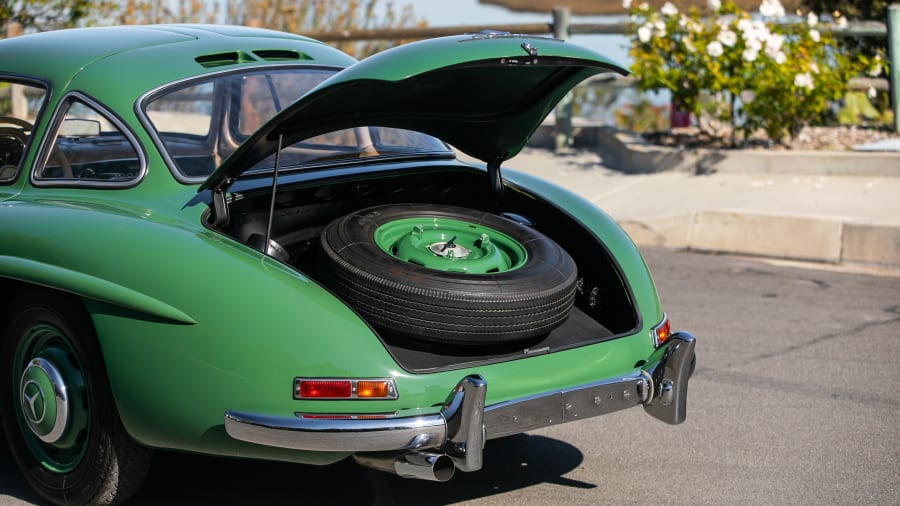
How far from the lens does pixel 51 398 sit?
12.6ft

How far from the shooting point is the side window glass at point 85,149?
14.3 feet

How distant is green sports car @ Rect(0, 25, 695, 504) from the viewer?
11.3ft

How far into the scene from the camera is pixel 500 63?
3.76m

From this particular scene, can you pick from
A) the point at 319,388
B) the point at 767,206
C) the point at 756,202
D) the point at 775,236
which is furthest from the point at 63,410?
the point at 756,202

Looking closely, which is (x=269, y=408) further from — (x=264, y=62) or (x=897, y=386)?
(x=897, y=386)

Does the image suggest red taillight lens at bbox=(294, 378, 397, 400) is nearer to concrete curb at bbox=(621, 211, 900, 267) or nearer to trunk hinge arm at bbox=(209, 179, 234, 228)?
trunk hinge arm at bbox=(209, 179, 234, 228)

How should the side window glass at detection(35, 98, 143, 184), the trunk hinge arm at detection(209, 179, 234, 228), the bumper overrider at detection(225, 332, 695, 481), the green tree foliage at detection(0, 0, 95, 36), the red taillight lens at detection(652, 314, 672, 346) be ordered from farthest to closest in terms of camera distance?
the green tree foliage at detection(0, 0, 95, 36) < the side window glass at detection(35, 98, 143, 184) < the red taillight lens at detection(652, 314, 672, 346) < the trunk hinge arm at detection(209, 179, 234, 228) < the bumper overrider at detection(225, 332, 695, 481)

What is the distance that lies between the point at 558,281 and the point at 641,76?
719 centimetres

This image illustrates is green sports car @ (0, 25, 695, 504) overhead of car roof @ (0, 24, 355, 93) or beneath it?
beneath

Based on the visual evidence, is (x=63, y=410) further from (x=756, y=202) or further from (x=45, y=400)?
(x=756, y=202)

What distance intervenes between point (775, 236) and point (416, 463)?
5795 mm

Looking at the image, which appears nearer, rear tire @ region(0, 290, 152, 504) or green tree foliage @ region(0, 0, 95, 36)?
rear tire @ region(0, 290, 152, 504)

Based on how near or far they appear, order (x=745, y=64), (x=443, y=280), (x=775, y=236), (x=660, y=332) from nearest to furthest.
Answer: (x=443, y=280), (x=660, y=332), (x=775, y=236), (x=745, y=64)

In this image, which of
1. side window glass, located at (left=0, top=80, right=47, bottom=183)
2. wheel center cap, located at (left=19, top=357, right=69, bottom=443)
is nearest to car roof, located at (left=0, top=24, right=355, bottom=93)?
side window glass, located at (left=0, top=80, right=47, bottom=183)
